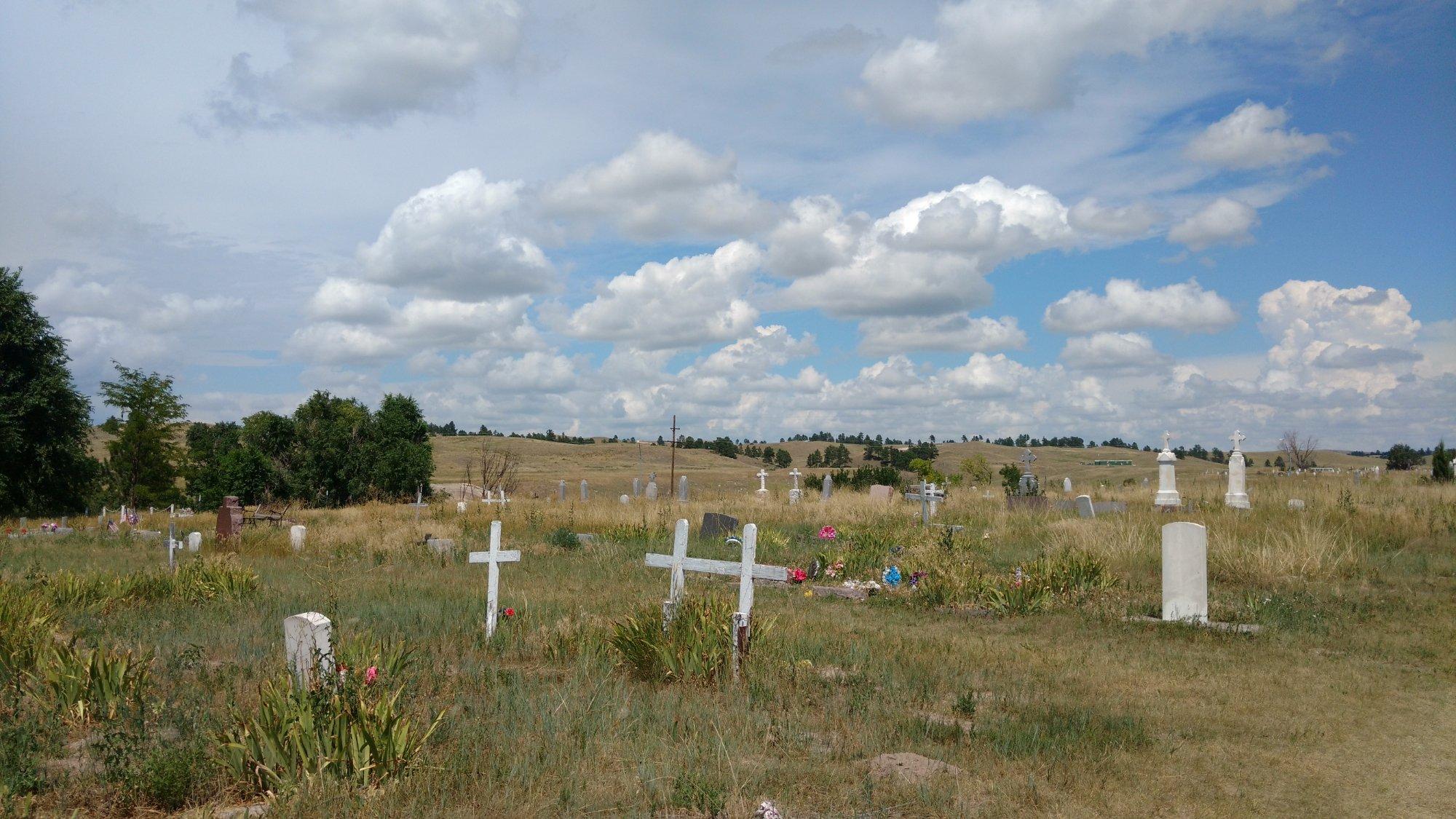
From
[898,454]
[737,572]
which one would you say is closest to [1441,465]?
[737,572]

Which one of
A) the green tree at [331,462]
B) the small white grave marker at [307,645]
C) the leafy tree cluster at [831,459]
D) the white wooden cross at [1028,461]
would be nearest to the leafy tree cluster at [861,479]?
the white wooden cross at [1028,461]

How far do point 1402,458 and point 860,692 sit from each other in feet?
208

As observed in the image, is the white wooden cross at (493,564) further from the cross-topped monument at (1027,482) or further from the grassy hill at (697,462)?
the grassy hill at (697,462)

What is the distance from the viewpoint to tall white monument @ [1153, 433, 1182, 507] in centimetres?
2142

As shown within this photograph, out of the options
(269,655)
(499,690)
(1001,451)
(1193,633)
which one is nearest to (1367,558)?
(1193,633)

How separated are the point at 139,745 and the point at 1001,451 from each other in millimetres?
130397

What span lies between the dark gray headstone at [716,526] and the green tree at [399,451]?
31.3 meters

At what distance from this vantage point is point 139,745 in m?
5.16

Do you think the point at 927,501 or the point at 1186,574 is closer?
the point at 1186,574

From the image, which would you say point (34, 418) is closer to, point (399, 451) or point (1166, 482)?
point (399, 451)

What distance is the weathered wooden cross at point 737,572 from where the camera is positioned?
23.7 ft

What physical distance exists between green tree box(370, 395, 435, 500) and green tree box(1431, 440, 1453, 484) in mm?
41541

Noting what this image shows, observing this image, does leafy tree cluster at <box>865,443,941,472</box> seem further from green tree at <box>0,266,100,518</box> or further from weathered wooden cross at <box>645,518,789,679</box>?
weathered wooden cross at <box>645,518,789,679</box>

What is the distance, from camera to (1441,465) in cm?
2897
